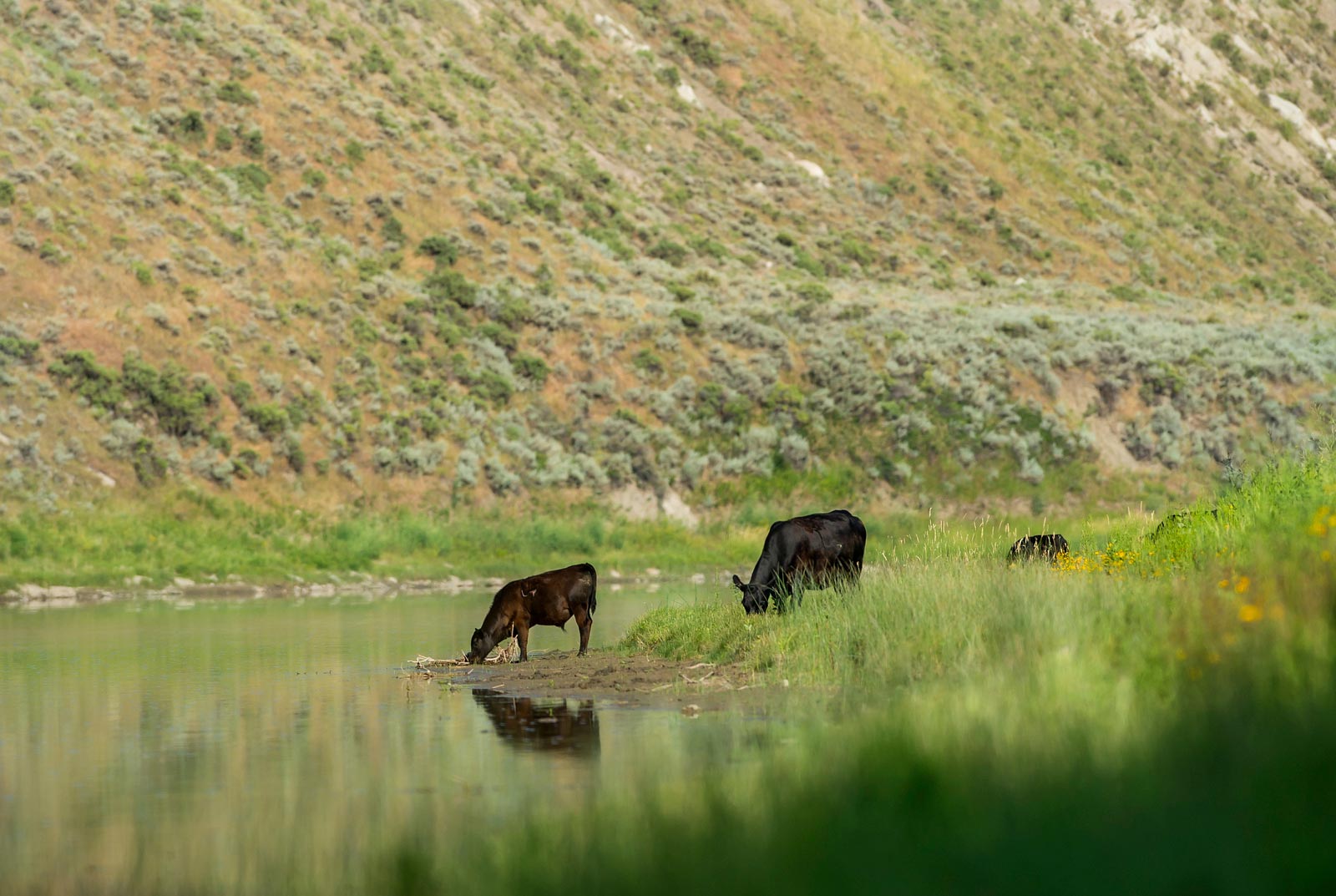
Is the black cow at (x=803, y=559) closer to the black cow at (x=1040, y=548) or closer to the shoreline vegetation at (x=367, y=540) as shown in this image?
the black cow at (x=1040, y=548)

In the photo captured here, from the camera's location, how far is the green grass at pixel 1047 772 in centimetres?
734

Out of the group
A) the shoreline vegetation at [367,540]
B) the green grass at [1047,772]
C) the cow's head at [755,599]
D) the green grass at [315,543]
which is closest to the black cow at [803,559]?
the cow's head at [755,599]

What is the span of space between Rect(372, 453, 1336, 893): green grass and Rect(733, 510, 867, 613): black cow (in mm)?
4691

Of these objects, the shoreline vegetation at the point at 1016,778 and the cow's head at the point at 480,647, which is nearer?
the shoreline vegetation at the point at 1016,778

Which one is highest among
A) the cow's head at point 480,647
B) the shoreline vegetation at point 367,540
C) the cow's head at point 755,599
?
the shoreline vegetation at point 367,540

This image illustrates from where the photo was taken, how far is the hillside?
5034 cm

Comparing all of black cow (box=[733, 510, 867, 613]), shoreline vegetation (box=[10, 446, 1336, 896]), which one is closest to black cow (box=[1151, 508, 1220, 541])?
shoreline vegetation (box=[10, 446, 1336, 896])

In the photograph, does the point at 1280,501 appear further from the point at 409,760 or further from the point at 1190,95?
the point at 1190,95

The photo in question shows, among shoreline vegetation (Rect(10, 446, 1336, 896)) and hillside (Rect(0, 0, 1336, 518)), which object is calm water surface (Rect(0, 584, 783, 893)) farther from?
hillside (Rect(0, 0, 1336, 518))

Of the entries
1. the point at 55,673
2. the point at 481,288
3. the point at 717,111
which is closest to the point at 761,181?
the point at 717,111

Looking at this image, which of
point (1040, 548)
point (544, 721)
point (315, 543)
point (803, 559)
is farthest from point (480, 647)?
point (315, 543)

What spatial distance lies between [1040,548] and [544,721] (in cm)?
1004

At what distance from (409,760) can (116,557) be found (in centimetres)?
2838

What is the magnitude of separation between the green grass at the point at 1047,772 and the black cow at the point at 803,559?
4.69 metres
